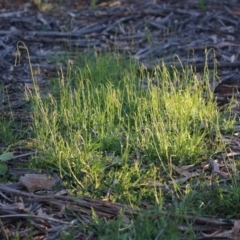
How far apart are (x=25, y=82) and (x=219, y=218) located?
2513mm

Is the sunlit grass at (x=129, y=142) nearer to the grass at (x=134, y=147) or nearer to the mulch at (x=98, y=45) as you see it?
the grass at (x=134, y=147)

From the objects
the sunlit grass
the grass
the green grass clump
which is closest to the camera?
the grass

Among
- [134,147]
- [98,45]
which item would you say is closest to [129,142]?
[134,147]

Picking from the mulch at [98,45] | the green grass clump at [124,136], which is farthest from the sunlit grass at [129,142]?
the mulch at [98,45]

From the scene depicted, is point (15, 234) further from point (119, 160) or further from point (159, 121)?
point (159, 121)

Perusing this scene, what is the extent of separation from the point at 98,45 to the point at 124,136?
2542 mm

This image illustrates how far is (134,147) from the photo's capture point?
13.4ft

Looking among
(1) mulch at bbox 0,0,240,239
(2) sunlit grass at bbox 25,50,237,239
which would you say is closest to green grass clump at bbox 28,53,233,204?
(2) sunlit grass at bbox 25,50,237,239

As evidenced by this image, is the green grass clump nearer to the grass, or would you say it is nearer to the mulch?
the grass

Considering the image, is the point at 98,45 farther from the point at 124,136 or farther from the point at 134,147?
the point at 134,147

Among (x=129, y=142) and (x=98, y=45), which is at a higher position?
(x=129, y=142)

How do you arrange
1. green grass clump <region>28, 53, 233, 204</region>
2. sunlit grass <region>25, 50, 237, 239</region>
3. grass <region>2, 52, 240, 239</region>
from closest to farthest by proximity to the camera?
grass <region>2, 52, 240, 239</region>, sunlit grass <region>25, 50, 237, 239</region>, green grass clump <region>28, 53, 233, 204</region>

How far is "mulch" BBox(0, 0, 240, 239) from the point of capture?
3506 millimetres

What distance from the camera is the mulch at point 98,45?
11.5 feet
